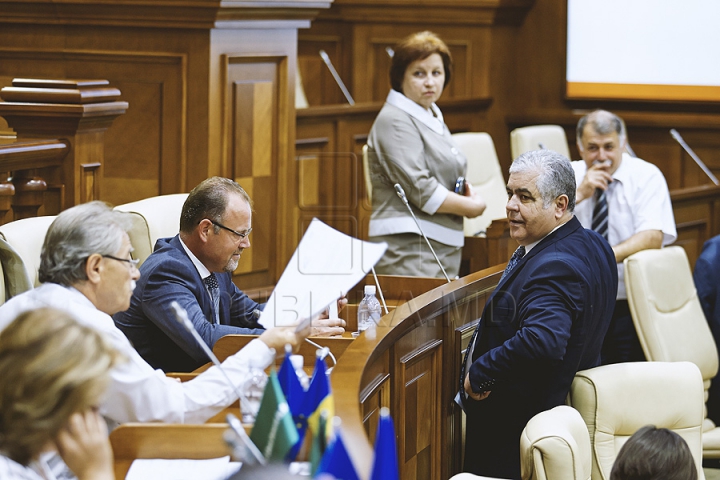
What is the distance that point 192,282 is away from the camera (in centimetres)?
280

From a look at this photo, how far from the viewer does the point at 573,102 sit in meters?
7.38

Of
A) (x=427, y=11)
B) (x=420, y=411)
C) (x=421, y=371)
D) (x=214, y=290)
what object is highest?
(x=427, y=11)

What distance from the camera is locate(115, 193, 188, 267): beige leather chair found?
127 inches

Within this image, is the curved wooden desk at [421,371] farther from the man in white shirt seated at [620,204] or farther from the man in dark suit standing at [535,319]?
the man in white shirt seated at [620,204]

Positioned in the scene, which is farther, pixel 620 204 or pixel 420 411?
pixel 620 204

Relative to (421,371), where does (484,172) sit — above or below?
above

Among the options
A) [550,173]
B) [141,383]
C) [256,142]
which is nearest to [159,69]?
[256,142]

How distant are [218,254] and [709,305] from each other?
267 cm

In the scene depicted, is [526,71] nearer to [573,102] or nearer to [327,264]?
[573,102]

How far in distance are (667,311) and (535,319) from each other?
59.7 inches

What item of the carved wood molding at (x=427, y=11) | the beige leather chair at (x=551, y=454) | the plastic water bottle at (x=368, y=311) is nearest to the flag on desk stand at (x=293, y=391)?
the beige leather chair at (x=551, y=454)

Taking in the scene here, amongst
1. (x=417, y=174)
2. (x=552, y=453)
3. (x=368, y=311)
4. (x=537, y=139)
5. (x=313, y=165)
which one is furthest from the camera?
(x=537, y=139)

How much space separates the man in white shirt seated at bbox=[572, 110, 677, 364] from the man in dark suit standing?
3.49 feet

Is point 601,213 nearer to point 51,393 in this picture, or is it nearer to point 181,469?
point 181,469
